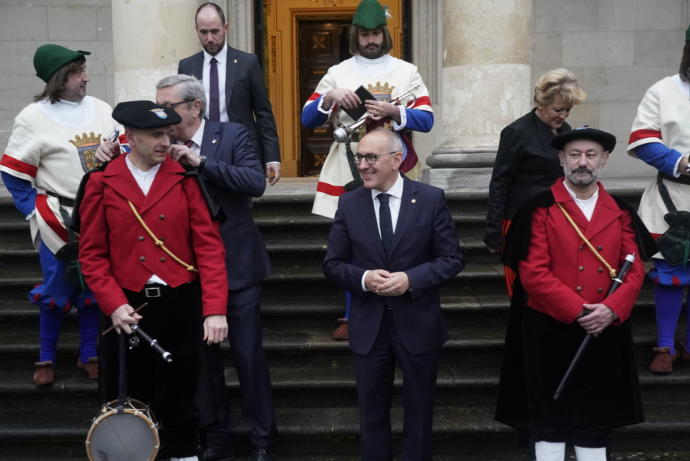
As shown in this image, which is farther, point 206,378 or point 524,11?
point 524,11

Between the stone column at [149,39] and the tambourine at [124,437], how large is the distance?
3.86 m

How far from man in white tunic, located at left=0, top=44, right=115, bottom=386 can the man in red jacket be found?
123 centimetres

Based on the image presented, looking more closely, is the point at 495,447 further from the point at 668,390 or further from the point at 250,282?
the point at 250,282

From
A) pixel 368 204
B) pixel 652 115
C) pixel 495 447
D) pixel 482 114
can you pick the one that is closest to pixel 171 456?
pixel 368 204

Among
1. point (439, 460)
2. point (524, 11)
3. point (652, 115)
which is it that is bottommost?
point (439, 460)

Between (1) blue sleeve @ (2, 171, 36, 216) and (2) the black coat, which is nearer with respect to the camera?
(2) the black coat

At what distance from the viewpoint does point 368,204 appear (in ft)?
14.6

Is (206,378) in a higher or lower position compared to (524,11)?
lower

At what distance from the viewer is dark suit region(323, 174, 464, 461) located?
172 inches

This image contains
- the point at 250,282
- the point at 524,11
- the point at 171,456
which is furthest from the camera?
the point at 524,11

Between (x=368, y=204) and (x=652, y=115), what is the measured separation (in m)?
2.10

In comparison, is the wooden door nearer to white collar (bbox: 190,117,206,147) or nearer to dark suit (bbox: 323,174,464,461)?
white collar (bbox: 190,117,206,147)

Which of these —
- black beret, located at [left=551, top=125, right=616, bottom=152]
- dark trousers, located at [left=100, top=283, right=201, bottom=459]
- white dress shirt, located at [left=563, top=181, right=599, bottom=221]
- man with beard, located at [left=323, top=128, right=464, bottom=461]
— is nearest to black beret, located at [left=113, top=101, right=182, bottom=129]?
dark trousers, located at [left=100, top=283, right=201, bottom=459]

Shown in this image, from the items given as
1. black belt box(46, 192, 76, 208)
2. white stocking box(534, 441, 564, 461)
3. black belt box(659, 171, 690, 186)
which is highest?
black belt box(659, 171, 690, 186)
